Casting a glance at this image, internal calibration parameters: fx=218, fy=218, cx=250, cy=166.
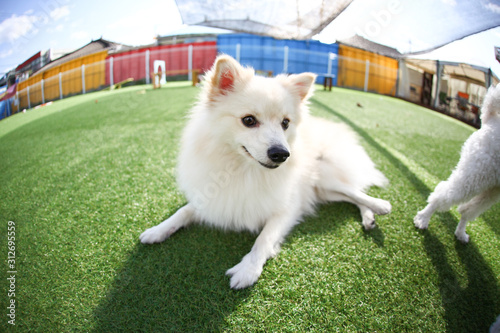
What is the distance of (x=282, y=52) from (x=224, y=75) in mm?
11159

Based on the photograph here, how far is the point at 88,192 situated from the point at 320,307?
2031 millimetres

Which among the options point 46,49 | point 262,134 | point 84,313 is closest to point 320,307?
point 262,134

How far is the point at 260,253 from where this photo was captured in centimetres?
136

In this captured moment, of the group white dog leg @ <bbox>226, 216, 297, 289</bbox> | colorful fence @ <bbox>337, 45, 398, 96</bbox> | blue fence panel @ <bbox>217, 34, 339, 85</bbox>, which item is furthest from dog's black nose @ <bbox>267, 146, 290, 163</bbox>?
blue fence panel @ <bbox>217, 34, 339, 85</bbox>

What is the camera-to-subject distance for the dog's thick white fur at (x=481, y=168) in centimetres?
126

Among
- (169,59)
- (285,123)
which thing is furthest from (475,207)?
(169,59)

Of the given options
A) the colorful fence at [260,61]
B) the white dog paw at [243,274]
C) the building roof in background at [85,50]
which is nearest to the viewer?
the white dog paw at [243,274]

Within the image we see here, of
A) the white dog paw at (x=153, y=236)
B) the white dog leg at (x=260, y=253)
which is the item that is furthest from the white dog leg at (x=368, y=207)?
the white dog paw at (x=153, y=236)

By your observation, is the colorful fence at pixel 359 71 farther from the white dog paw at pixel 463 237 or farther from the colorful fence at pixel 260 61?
the white dog paw at pixel 463 237

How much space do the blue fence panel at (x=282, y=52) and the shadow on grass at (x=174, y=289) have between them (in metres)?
10.9

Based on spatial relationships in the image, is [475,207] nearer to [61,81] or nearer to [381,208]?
[381,208]

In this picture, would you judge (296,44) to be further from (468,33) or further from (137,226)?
(137,226)

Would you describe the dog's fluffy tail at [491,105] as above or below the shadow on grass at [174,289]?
above

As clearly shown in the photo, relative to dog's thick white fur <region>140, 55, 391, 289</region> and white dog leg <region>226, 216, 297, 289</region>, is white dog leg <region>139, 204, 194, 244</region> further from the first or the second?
white dog leg <region>226, 216, 297, 289</region>
